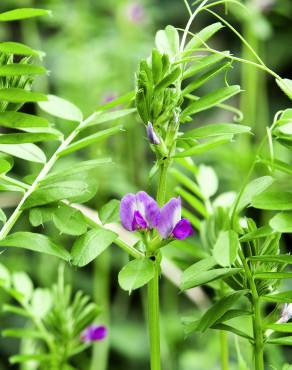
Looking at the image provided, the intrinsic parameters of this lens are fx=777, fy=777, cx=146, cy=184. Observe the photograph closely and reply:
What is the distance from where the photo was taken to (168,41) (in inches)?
21.0

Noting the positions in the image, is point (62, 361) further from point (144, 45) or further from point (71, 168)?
point (144, 45)

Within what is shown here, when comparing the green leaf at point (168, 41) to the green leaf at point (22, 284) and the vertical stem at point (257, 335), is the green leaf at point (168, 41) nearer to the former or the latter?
the vertical stem at point (257, 335)

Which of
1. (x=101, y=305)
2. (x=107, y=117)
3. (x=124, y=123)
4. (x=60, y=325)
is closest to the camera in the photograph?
(x=107, y=117)

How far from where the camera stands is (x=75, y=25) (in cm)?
219

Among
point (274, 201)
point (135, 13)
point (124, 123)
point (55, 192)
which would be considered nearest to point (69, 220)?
point (55, 192)

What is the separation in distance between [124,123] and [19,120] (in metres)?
1.40

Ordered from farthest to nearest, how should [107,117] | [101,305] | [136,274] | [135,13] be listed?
1. [135,13]
2. [101,305]
3. [107,117]
4. [136,274]

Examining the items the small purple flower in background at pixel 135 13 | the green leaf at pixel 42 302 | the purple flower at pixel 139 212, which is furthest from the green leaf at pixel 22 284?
the small purple flower in background at pixel 135 13

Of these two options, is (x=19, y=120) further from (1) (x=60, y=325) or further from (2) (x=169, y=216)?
(1) (x=60, y=325)

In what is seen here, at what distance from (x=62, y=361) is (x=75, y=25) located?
1.64 m

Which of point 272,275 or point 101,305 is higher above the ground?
point 101,305

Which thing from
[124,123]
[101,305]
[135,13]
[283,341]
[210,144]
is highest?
[135,13]

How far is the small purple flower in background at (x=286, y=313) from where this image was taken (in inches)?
19.7

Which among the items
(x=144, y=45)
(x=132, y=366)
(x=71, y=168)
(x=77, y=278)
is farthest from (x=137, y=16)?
(x=71, y=168)
